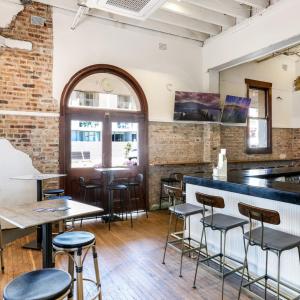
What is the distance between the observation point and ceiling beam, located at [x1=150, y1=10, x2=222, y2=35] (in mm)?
5559

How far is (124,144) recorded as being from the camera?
5.91 meters

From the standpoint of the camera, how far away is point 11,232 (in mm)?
4637

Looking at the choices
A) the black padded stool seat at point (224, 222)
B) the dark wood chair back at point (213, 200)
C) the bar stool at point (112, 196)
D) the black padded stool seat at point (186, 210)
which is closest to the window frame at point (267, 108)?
the bar stool at point (112, 196)

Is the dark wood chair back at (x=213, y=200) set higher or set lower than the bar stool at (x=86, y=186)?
→ higher

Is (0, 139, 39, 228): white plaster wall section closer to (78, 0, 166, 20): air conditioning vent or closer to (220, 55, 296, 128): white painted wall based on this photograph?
(78, 0, 166, 20): air conditioning vent

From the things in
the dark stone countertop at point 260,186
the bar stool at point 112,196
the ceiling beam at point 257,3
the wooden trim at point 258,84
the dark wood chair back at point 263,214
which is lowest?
the bar stool at point 112,196

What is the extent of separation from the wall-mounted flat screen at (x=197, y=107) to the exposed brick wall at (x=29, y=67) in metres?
2.67

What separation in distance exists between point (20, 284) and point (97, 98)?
4691 millimetres

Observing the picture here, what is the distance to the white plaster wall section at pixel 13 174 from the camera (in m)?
4.66

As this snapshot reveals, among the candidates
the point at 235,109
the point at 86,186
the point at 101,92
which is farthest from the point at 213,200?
the point at 235,109

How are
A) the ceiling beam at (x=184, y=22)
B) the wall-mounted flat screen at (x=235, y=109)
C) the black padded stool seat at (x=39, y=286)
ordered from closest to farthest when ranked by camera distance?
1. the black padded stool seat at (x=39, y=286)
2. the ceiling beam at (x=184, y=22)
3. the wall-mounted flat screen at (x=235, y=109)

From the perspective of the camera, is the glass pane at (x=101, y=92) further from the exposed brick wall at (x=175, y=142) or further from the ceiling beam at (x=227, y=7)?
the ceiling beam at (x=227, y=7)

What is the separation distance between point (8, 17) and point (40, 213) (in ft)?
13.1

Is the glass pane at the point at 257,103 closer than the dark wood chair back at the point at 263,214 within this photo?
No
